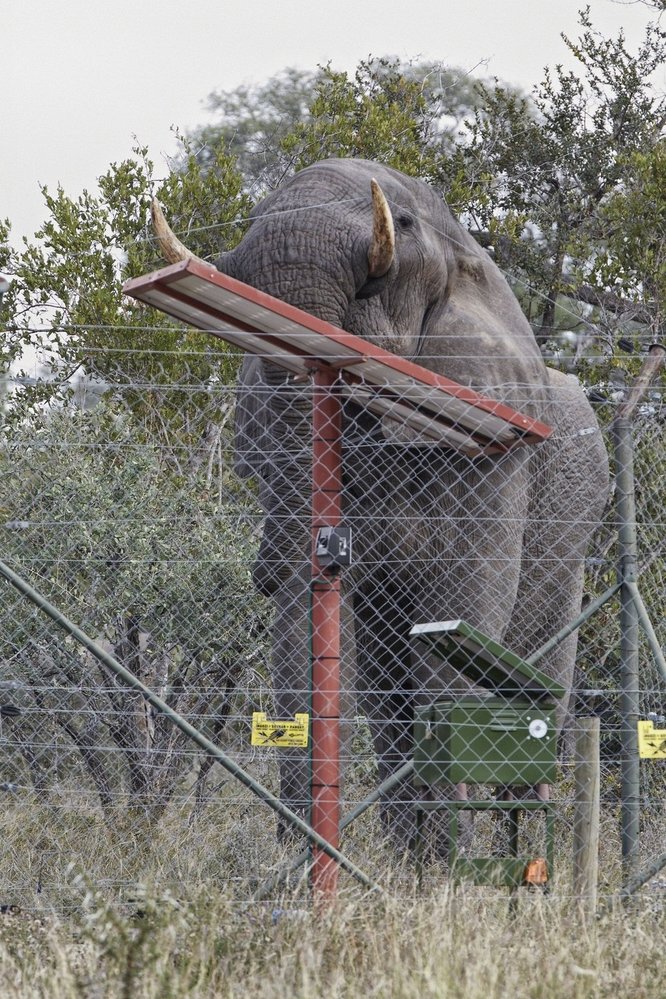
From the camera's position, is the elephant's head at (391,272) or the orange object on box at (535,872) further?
the elephant's head at (391,272)

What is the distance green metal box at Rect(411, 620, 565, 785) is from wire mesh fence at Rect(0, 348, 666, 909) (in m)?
0.02

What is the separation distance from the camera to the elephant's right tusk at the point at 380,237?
20.7 feet

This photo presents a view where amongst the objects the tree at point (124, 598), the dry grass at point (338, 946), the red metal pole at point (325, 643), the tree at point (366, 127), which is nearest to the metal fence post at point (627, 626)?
the dry grass at point (338, 946)

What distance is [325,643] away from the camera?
19.0 ft

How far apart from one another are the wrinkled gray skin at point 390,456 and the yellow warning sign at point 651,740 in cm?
96

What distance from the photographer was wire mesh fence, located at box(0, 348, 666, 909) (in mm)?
6855

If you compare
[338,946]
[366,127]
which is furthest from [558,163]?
[338,946]

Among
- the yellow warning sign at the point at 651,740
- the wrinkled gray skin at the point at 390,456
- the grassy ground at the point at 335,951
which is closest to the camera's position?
the grassy ground at the point at 335,951

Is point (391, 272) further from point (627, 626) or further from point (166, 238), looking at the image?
point (627, 626)

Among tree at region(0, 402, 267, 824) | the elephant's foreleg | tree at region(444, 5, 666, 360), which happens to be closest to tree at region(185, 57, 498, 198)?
tree at region(444, 5, 666, 360)

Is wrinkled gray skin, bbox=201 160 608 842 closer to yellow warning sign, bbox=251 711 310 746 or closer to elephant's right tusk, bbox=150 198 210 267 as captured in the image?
elephant's right tusk, bbox=150 198 210 267

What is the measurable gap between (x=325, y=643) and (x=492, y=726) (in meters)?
0.68

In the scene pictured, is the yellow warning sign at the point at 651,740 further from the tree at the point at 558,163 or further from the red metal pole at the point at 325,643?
the tree at the point at 558,163

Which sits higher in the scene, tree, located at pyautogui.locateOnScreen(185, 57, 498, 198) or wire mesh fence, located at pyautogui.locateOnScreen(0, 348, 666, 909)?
tree, located at pyautogui.locateOnScreen(185, 57, 498, 198)
